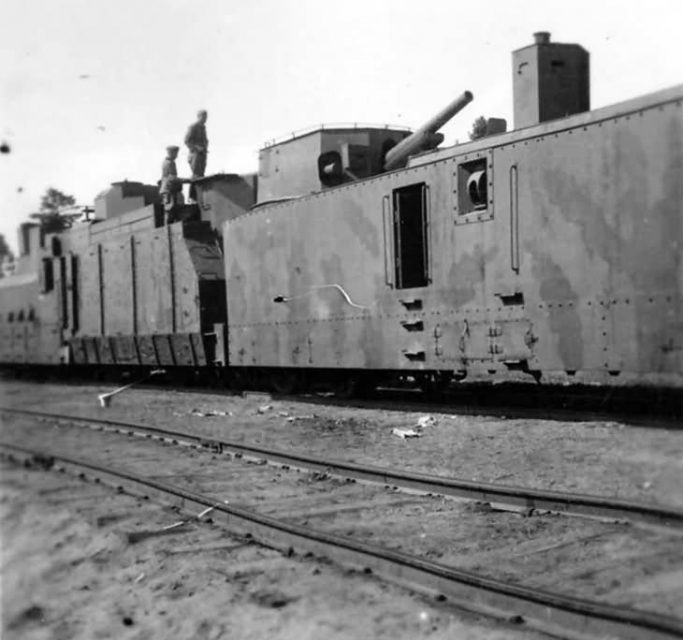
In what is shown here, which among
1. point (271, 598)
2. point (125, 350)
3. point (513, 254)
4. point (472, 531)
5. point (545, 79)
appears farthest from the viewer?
point (125, 350)

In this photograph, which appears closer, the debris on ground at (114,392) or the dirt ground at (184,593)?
the dirt ground at (184,593)

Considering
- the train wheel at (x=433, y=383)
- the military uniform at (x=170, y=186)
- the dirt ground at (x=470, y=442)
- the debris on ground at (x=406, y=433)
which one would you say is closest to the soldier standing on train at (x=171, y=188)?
the military uniform at (x=170, y=186)

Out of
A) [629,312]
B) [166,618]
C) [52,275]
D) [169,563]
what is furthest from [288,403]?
[52,275]

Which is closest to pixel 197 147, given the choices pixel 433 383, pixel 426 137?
pixel 426 137

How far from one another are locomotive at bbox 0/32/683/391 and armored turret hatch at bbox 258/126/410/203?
3 cm

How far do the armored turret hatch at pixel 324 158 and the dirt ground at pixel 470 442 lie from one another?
3.48 metres

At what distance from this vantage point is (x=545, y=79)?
31.8 ft

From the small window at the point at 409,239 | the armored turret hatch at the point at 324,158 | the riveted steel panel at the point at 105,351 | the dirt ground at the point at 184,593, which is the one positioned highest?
the armored turret hatch at the point at 324,158

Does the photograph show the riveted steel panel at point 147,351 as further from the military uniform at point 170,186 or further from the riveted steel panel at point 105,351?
the military uniform at point 170,186

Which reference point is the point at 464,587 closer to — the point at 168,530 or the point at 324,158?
the point at 168,530

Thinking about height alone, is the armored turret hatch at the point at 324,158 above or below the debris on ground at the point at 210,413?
above

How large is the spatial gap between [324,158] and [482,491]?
26.7ft

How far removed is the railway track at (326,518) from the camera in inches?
140

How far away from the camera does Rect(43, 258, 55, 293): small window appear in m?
19.9
